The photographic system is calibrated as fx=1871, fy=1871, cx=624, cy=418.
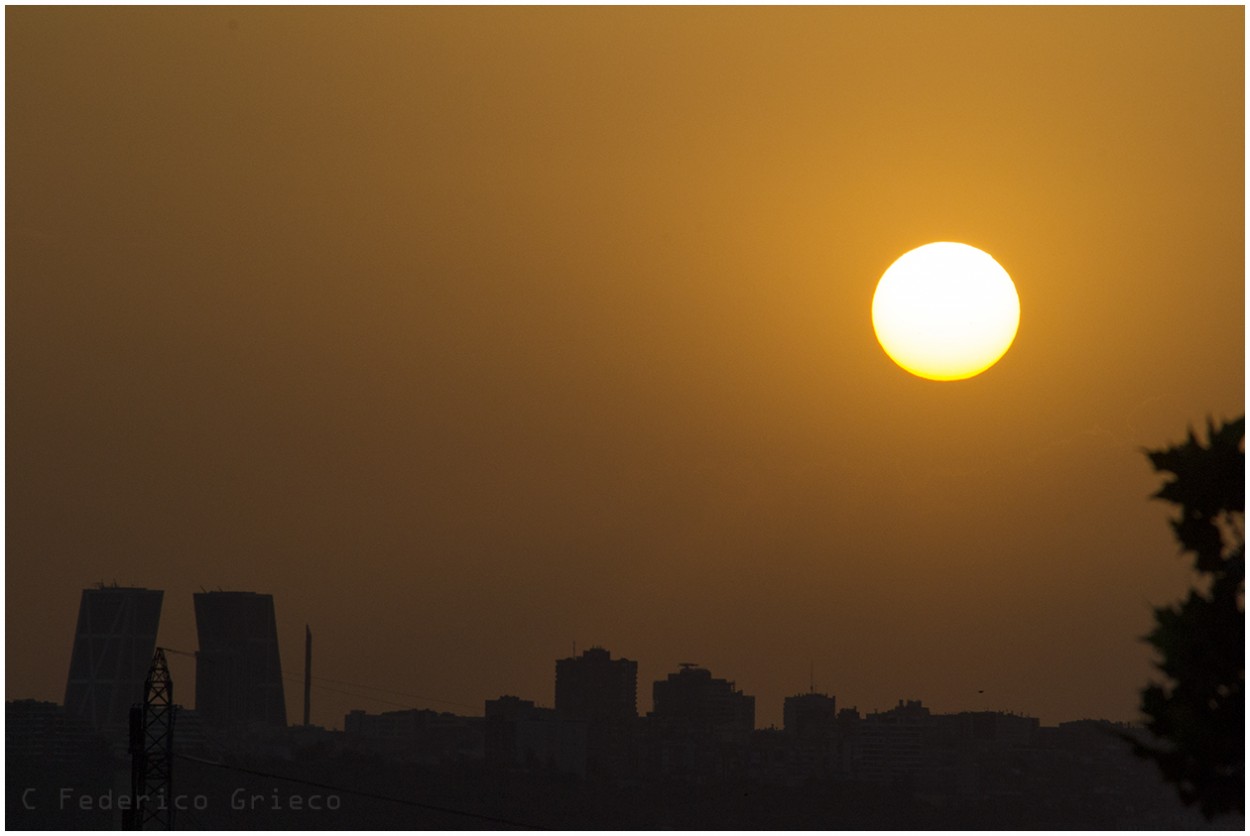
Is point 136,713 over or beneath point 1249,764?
over

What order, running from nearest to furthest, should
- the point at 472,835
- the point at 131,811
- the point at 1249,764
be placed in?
the point at 1249,764
the point at 472,835
the point at 131,811

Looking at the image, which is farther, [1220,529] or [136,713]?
[136,713]

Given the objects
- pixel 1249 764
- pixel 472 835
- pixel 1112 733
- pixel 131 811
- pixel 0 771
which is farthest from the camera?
pixel 131 811

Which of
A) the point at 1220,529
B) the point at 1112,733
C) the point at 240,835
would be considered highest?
the point at 1220,529

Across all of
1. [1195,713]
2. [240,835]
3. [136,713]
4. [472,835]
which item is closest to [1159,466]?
[1195,713]

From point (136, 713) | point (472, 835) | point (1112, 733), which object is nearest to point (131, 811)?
point (136, 713)

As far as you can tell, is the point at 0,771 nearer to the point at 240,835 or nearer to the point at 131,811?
the point at 240,835
